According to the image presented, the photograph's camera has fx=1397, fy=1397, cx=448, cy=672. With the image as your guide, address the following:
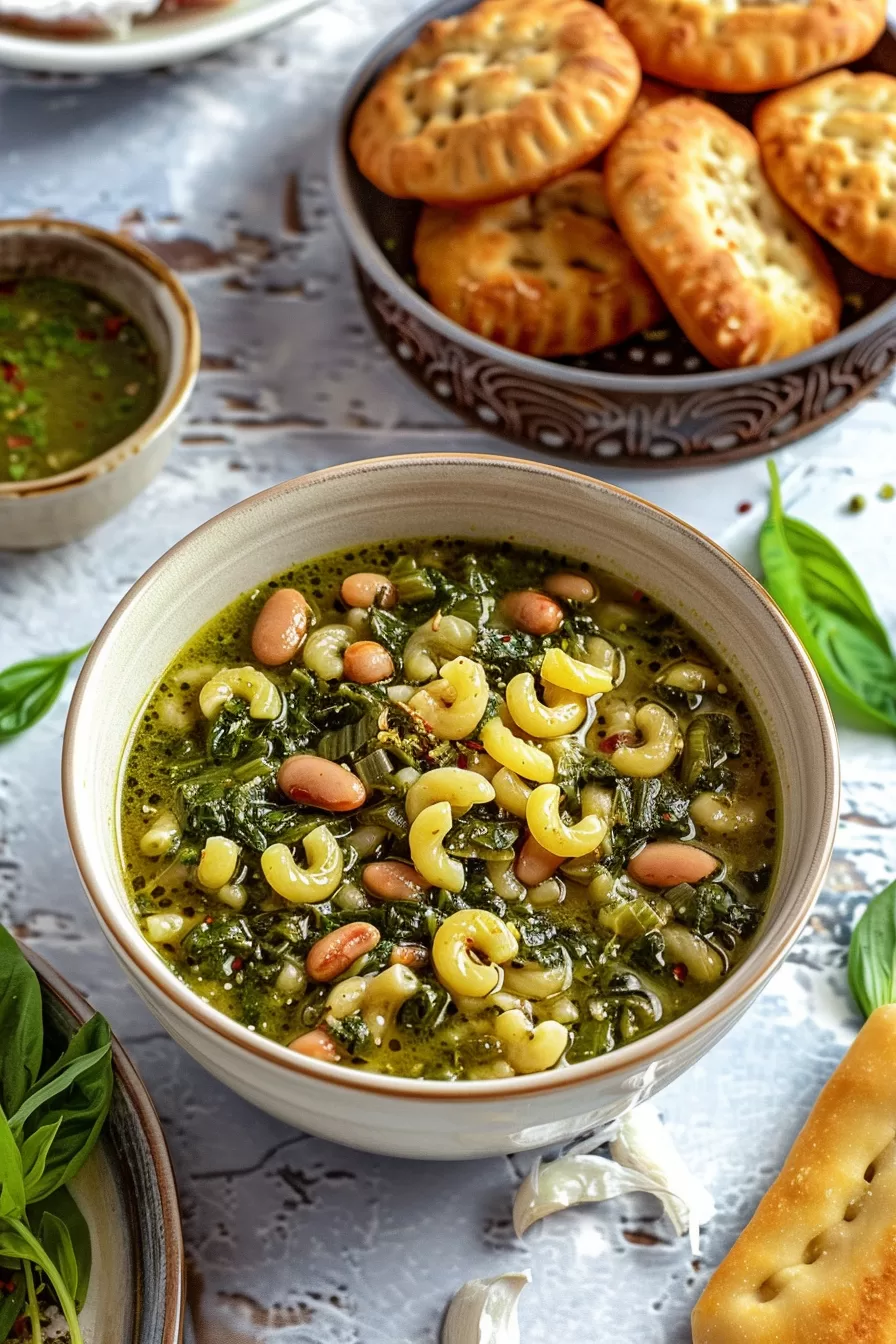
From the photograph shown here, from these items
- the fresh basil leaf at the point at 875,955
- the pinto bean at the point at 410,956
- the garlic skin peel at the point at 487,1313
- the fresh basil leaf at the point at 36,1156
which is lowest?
the garlic skin peel at the point at 487,1313

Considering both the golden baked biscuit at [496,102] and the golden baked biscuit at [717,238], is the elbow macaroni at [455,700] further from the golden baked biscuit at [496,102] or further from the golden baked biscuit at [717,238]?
the golden baked biscuit at [496,102]

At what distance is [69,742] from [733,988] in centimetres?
104

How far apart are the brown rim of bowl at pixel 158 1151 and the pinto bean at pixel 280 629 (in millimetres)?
642

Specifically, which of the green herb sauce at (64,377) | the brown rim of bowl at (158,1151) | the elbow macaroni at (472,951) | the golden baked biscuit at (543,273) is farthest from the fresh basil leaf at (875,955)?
the green herb sauce at (64,377)

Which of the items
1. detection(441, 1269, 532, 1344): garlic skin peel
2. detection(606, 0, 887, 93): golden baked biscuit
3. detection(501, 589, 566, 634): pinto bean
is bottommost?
detection(441, 1269, 532, 1344): garlic skin peel

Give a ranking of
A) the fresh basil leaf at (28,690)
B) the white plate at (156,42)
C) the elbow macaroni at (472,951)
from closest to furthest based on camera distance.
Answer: the elbow macaroni at (472,951)
the fresh basil leaf at (28,690)
the white plate at (156,42)

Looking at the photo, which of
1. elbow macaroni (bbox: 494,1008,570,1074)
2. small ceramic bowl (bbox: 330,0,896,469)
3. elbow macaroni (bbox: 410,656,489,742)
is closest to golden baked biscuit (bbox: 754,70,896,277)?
small ceramic bowl (bbox: 330,0,896,469)

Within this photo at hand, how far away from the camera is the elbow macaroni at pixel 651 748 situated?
2340 millimetres

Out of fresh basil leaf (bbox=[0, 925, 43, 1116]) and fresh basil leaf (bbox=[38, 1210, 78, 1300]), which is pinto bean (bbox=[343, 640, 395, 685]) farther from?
fresh basil leaf (bbox=[38, 1210, 78, 1300])

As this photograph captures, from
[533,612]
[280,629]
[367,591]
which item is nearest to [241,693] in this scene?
[280,629]

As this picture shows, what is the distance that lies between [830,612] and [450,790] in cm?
116

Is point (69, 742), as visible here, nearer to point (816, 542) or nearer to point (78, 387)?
point (78, 387)

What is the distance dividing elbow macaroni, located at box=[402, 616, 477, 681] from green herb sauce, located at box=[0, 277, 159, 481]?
3.35ft

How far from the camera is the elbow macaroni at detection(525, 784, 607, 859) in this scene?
2.19 m
